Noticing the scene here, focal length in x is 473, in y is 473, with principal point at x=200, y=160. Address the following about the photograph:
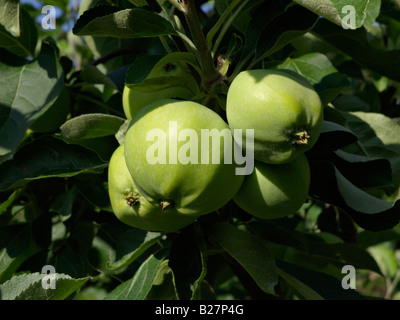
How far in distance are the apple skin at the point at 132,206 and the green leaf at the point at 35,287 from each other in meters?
0.16

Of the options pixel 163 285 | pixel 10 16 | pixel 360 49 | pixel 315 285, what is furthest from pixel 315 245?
pixel 10 16

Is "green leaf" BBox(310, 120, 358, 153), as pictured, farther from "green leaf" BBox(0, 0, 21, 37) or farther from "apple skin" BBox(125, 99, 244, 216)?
"green leaf" BBox(0, 0, 21, 37)

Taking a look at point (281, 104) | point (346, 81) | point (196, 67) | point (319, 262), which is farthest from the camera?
point (319, 262)

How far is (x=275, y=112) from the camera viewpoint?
76cm

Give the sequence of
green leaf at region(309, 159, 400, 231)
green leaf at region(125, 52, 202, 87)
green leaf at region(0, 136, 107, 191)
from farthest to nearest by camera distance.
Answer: green leaf at region(0, 136, 107, 191) → green leaf at region(309, 159, 400, 231) → green leaf at region(125, 52, 202, 87)

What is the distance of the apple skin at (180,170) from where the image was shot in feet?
2.46

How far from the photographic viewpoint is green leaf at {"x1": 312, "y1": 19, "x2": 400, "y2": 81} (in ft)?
Result: 4.04

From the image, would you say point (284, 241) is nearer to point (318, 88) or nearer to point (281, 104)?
point (318, 88)

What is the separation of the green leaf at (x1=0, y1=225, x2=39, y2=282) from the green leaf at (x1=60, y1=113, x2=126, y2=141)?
1.38 feet

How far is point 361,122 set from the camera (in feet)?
4.13

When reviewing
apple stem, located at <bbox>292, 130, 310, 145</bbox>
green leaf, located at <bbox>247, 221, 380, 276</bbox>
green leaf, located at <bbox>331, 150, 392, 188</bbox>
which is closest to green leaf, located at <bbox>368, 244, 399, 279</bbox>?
green leaf, located at <bbox>247, 221, 380, 276</bbox>

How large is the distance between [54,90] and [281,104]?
0.60m

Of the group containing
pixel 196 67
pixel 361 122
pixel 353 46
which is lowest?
pixel 361 122

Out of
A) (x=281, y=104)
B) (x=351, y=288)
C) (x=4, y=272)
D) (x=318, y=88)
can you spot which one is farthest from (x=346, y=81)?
(x=4, y=272)
